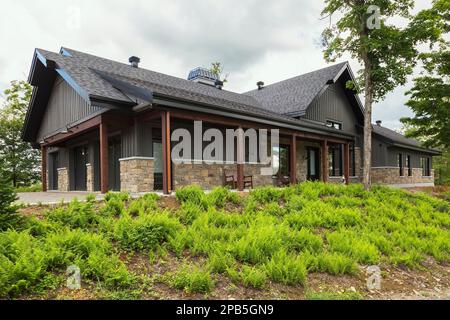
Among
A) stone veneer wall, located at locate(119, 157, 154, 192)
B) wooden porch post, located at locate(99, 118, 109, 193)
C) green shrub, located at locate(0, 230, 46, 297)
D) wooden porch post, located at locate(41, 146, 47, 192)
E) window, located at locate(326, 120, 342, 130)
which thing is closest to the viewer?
green shrub, located at locate(0, 230, 46, 297)

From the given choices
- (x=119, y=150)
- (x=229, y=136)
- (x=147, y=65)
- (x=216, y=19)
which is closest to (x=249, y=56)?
(x=216, y=19)

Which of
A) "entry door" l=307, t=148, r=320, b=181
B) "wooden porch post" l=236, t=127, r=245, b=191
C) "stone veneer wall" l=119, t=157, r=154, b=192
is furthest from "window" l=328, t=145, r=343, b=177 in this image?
"stone veneer wall" l=119, t=157, r=154, b=192

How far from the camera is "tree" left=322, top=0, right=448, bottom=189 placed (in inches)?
400

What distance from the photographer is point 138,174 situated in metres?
9.73

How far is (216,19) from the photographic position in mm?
→ 15508

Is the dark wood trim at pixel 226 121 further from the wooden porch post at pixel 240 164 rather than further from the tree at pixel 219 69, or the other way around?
the tree at pixel 219 69

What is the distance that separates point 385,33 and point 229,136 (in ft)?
21.8

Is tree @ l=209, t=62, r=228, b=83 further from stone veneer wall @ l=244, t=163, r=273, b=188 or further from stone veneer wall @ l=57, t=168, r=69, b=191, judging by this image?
stone veneer wall @ l=57, t=168, r=69, b=191

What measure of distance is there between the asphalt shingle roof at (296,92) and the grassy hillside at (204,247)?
10.4 meters

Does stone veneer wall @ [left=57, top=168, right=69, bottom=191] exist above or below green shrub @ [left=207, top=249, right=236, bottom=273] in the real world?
above

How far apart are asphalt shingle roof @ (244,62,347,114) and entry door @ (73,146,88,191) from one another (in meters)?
10.5

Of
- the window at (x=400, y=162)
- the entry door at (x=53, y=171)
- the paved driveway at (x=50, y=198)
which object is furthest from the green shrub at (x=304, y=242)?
the window at (x=400, y=162)

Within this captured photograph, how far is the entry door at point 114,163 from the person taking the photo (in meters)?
11.3

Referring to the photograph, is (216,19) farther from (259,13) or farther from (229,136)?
(229,136)
